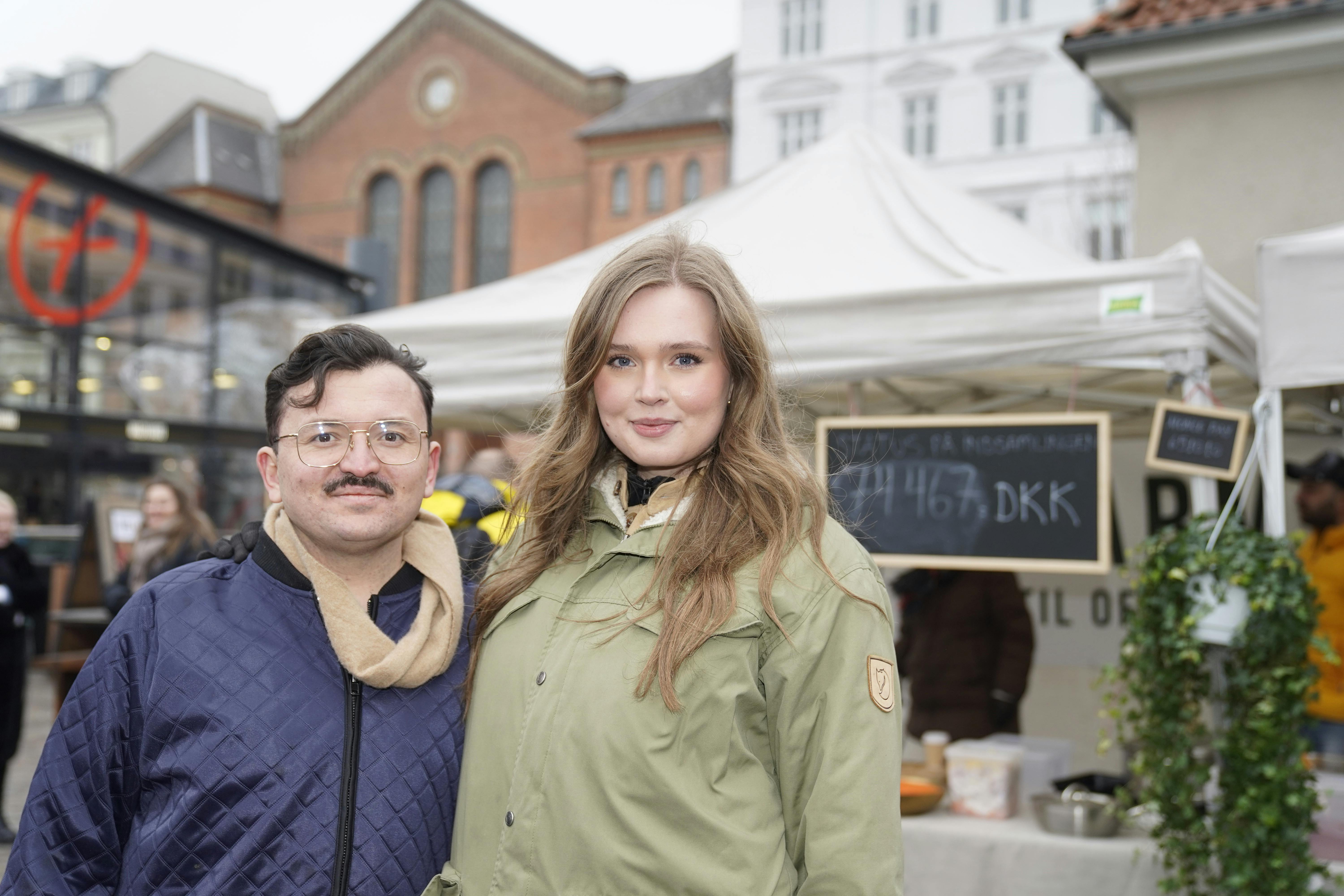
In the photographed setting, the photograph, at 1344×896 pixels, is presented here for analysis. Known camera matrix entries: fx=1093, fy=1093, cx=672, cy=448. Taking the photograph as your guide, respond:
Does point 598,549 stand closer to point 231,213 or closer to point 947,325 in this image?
point 947,325

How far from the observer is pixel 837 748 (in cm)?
146

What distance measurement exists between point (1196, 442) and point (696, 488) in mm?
2261

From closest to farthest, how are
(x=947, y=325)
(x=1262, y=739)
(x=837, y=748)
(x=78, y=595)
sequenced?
1. (x=837, y=748)
2. (x=1262, y=739)
3. (x=947, y=325)
4. (x=78, y=595)

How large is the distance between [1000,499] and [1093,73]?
408 cm

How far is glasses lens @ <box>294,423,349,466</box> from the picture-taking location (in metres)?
1.73

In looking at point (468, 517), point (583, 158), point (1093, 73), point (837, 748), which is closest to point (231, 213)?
point (583, 158)

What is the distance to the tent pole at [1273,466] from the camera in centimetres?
322

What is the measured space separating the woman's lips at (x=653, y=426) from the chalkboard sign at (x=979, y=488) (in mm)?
1766

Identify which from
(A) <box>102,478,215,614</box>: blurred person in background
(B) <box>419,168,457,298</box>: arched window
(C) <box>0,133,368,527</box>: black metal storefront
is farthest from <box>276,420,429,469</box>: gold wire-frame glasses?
(B) <box>419,168,457,298</box>: arched window

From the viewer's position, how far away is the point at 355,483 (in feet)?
5.67

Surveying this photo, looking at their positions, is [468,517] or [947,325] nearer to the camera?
[468,517]

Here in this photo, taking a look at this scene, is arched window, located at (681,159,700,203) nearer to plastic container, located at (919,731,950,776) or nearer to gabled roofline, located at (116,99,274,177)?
gabled roofline, located at (116,99,274,177)

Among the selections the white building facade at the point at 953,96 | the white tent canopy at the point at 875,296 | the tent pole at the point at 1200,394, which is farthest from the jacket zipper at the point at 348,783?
the white building facade at the point at 953,96

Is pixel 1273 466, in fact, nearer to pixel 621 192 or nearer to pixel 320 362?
pixel 320 362
